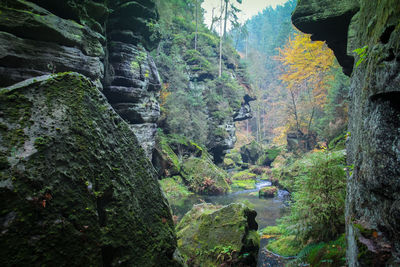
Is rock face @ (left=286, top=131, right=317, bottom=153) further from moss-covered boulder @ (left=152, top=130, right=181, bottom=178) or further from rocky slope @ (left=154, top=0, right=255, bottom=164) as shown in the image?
moss-covered boulder @ (left=152, top=130, right=181, bottom=178)

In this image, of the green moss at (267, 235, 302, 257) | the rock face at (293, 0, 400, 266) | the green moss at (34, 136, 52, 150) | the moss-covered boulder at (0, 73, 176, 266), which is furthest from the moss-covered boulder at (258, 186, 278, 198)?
the green moss at (34, 136, 52, 150)

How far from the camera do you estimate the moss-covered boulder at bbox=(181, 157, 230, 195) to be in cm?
1653

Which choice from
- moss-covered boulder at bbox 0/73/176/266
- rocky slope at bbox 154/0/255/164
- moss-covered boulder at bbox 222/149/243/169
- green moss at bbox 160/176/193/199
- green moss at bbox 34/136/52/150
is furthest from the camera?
moss-covered boulder at bbox 222/149/243/169

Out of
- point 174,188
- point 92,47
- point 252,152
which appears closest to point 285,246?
point 174,188

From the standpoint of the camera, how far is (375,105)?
10.3 feet

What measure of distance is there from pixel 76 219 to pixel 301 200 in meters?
6.05

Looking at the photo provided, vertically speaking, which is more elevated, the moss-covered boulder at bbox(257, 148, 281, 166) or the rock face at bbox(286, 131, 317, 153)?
the rock face at bbox(286, 131, 317, 153)

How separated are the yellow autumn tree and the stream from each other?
33.3ft

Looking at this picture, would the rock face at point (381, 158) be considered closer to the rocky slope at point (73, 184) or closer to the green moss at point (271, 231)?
the rocky slope at point (73, 184)

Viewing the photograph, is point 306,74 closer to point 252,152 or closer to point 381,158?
point 252,152

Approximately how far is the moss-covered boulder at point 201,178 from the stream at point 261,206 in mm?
916

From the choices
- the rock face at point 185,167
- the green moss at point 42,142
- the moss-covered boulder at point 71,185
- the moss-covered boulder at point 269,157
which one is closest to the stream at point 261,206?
the rock face at point 185,167

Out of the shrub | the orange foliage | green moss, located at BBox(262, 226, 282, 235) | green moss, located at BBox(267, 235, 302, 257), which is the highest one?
the orange foliage

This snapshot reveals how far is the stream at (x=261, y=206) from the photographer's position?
22.3 ft
